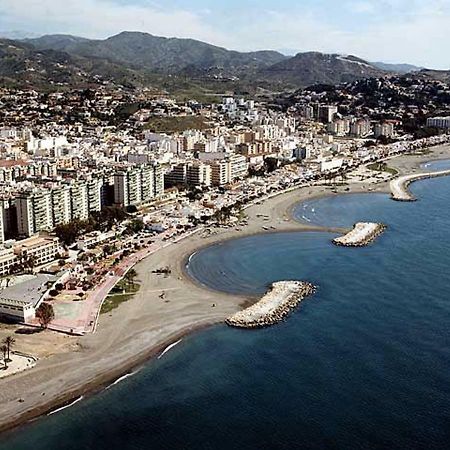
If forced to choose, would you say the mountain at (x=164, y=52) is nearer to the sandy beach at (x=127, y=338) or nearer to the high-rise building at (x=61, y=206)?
the high-rise building at (x=61, y=206)

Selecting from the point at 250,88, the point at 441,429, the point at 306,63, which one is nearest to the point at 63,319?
the point at 441,429

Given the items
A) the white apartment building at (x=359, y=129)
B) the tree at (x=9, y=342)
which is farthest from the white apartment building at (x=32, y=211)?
the white apartment building at (x=359, y=129)

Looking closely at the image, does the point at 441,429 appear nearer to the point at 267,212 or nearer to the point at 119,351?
the point at 119,351

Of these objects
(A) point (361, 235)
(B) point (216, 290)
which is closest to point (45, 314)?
(B) point (216, 290)

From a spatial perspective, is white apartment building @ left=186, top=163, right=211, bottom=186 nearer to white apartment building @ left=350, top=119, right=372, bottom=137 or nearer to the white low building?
the white low building

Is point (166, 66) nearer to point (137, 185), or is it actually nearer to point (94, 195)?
point (137, 185)

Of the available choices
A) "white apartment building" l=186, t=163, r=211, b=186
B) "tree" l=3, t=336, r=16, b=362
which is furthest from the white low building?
"white apartment building" l=186, t=163, r=211, b=186
